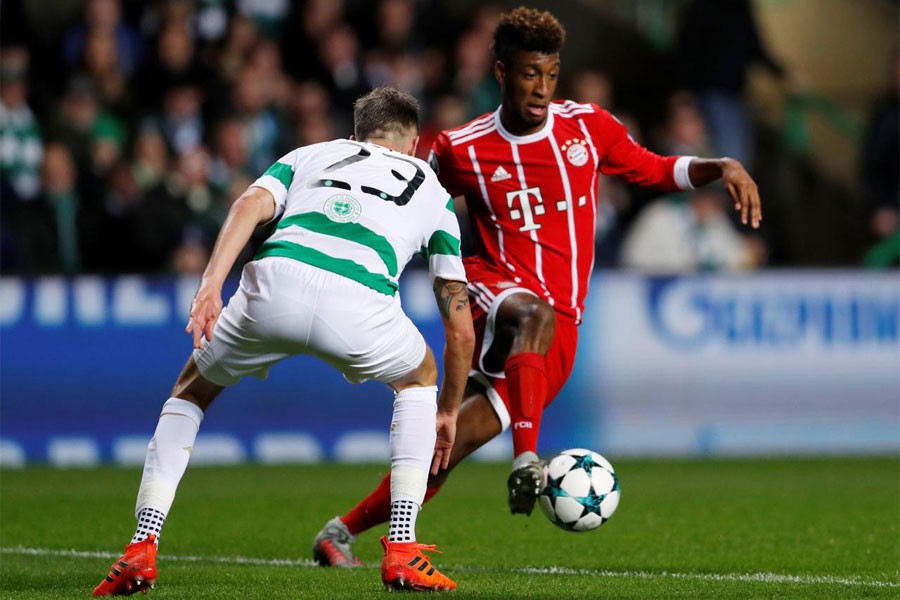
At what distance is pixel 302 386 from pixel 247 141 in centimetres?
284

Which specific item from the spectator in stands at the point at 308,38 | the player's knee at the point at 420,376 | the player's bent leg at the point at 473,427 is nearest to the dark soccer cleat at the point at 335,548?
the player's bent leg at the point at 473,427

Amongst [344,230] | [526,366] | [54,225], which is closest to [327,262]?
[344,230]

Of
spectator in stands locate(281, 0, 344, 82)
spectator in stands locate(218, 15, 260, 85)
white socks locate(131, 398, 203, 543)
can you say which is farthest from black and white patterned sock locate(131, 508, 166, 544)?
spectator in stands locate(281, 0, 344, 82)

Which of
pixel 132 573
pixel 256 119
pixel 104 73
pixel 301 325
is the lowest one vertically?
pixel 132 573

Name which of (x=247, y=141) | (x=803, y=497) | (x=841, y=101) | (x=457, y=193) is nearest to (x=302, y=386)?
(x=247, y=141)

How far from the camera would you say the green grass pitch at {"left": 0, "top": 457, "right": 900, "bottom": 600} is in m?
6.29

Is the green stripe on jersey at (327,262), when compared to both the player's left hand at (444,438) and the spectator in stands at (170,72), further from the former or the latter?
the spectator in stands at (170,72)

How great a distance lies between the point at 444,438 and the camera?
A: 21.6ft

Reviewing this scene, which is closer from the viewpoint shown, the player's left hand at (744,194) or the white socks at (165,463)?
the white socks at (165,463)

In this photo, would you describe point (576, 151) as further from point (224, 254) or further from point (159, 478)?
point (159, 478)

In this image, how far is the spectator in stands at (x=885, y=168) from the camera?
14.1 meters

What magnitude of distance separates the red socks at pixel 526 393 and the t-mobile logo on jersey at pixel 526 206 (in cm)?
77

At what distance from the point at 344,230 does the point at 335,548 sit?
1879 millimetres

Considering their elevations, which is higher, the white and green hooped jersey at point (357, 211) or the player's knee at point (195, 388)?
the white and green hooped jersey at point (357, 211)
